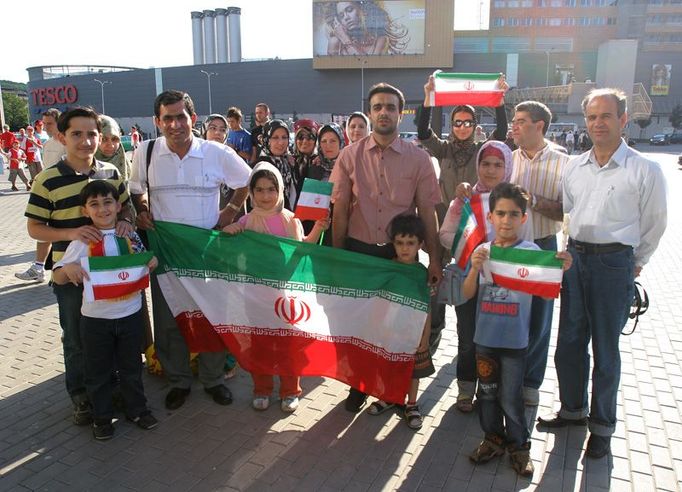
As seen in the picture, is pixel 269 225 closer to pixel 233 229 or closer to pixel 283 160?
pixel 233 229

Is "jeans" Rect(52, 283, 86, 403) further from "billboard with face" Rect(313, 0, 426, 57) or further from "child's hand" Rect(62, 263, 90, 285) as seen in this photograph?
"billboard with face" Rect(313, 0, 426, 57)

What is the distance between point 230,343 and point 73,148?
1804mm

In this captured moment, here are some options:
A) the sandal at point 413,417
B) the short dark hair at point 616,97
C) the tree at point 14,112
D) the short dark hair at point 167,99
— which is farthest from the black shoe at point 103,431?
the tree at point 14,112

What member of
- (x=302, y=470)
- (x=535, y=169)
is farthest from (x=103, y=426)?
(x=535, y=169)

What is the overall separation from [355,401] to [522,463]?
1.32 m

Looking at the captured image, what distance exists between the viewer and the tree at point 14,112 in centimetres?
8275

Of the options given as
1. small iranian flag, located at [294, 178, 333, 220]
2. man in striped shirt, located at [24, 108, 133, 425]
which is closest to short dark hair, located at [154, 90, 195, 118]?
man in striped shirt, located at [24, 108, 133, 425]

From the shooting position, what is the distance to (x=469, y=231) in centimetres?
366

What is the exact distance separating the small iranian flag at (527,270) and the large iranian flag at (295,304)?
2.28 feet

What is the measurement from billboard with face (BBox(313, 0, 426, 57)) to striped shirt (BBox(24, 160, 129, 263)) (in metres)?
64.0

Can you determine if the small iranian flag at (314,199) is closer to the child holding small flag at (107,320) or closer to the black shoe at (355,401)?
the child holding small flag at (107,320)

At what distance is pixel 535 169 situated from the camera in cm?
408

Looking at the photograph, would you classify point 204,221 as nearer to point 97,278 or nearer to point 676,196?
point 97,278

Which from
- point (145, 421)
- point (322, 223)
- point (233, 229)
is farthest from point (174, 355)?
point (322, 223)
